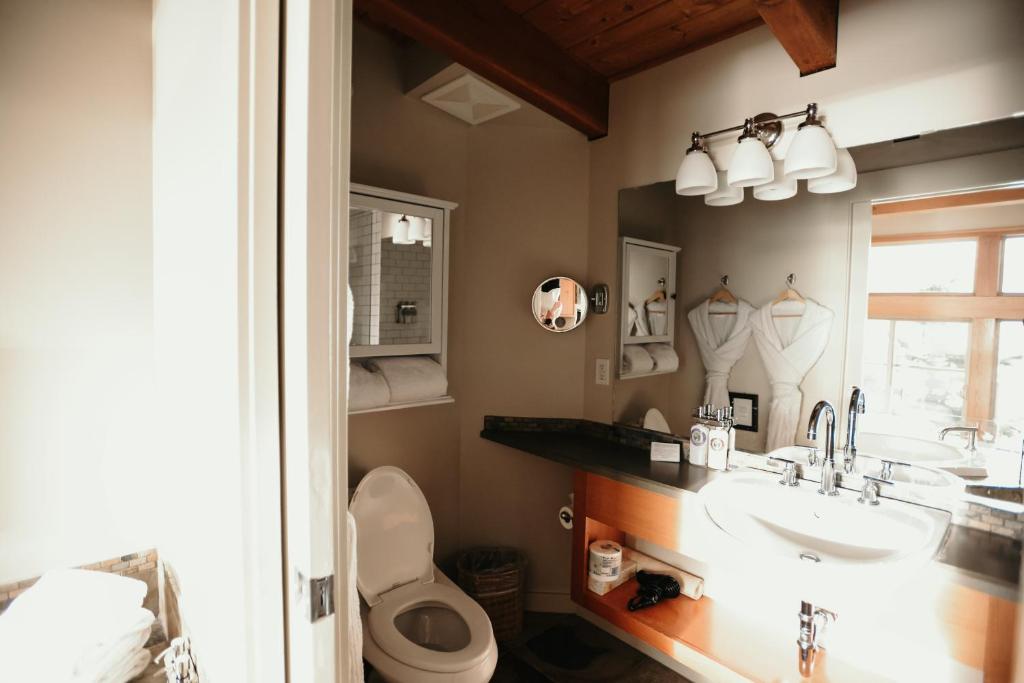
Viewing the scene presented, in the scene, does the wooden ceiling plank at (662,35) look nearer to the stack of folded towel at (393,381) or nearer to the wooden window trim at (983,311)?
the wooden window trim at (983,311)

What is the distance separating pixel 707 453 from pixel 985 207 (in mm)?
1089

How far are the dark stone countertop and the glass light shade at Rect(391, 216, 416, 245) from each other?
0.90m

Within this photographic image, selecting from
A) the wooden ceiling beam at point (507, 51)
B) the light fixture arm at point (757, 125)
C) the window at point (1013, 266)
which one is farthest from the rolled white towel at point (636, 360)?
the window at point (1013, 266)

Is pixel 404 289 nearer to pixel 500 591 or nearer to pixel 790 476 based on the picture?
pixel 500 591

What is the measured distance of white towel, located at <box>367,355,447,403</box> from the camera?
188 cm

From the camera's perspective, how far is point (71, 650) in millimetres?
1096

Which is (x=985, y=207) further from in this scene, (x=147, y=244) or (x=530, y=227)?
(x=147, y=244)

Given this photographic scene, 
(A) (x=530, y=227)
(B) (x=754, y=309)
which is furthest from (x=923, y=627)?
(A) (x=530, y=227)

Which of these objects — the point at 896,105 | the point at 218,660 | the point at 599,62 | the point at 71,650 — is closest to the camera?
the point at 218,660

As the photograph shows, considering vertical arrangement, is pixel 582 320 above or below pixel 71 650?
above

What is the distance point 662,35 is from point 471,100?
0.75m

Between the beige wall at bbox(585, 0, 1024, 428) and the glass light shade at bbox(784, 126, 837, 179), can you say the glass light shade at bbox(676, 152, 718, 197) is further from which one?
the glass light shade at bbox(784, 126, 837, 179)

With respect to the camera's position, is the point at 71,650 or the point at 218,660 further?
the point at 71,650

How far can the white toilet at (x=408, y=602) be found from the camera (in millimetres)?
1483
